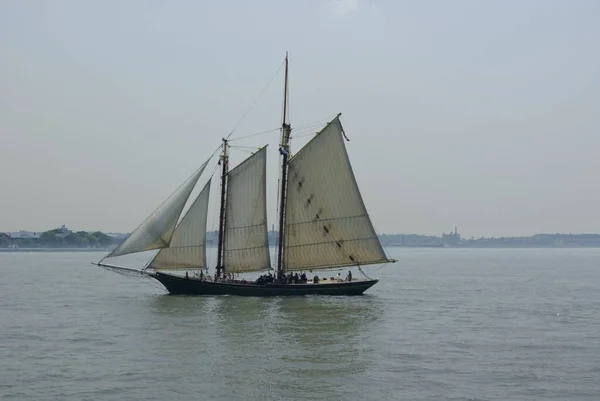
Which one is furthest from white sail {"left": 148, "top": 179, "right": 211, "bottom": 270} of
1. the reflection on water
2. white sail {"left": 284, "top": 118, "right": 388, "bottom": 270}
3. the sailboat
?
white sail {"left": 284, "top": 118, "right": 388, "bottom": 270}

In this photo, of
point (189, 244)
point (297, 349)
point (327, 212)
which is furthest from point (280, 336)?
point (327, 212)

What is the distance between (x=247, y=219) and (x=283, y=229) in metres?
3.47

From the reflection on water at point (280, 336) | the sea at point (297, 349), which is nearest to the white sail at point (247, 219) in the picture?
the reflection on water at point (280, 336)

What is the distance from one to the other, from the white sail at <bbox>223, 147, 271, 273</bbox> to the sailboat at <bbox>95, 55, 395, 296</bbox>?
9 cm

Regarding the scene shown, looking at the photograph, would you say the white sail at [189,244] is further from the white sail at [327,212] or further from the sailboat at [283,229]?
the white sail at [327,212]

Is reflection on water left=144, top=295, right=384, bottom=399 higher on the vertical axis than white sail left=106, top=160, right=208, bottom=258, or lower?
lower

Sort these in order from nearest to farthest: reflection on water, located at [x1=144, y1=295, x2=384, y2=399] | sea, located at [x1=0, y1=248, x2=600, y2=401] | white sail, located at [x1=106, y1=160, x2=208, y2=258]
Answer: sea, located at [x1=0, y1=248, x2=600, y2=401], reflection on water, located at [x1=144, y1=295, x2=384, y2=399], white sail, located at [x1=106, y1=160, x2=208, y2=258]

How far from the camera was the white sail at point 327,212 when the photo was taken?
6444 cm

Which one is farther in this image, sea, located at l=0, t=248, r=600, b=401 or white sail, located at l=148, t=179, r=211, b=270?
white sail, located at l=148, t=179, r=211, b=270

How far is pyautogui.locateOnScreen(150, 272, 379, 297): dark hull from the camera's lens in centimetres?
6450

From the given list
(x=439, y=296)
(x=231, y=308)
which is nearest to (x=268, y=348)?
(x=231, y=308)

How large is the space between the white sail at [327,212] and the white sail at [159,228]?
9.61 meters

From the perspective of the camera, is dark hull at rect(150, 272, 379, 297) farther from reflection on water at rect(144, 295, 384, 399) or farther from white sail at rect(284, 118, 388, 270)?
white sail at rect(284, 118, 388, 270)

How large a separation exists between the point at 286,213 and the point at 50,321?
78.3 ft
